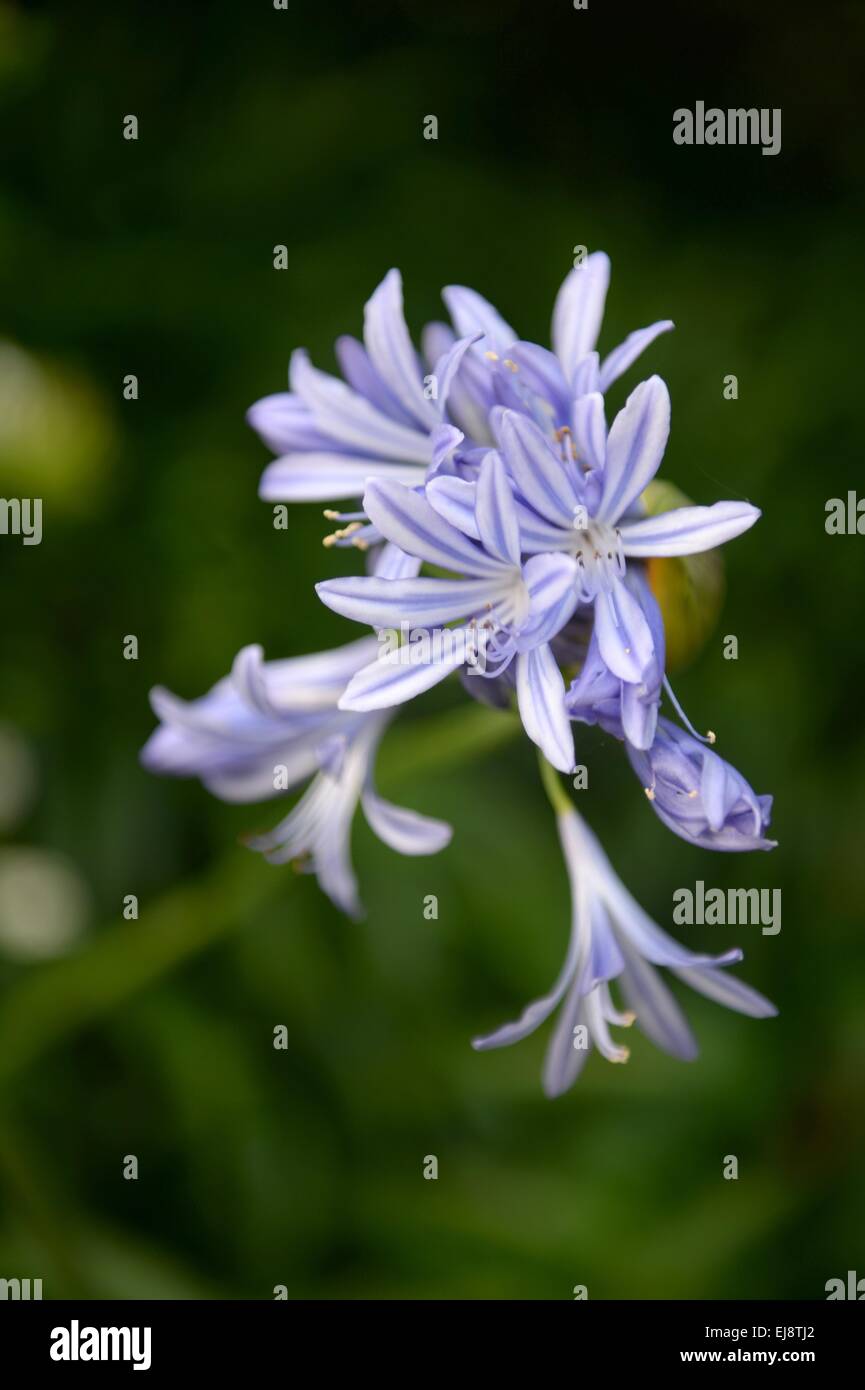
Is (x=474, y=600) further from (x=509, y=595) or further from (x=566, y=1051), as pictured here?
(x=566, y=1051)

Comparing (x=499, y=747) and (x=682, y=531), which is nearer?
(x=682, y=531)

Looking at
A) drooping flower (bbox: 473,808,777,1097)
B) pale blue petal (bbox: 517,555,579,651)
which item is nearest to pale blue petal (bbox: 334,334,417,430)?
pale blue petal (bbox: 517,555,579,651)

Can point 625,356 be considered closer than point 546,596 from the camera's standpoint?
No

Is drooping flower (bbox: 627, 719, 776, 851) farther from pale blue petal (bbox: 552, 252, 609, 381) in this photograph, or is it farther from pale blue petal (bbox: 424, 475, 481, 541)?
pale blue petal (bbox: 552, 252, 609, 381)

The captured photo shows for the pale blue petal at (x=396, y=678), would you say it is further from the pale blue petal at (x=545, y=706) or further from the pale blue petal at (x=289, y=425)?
the pale blue petal at (x=289, y=425)

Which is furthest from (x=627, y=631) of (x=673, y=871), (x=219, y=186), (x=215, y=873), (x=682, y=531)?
(x=219, y=186)

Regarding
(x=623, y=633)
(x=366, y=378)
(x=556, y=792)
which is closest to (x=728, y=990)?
(x=556, y=792)

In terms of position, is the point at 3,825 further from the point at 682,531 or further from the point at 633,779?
the point at 682,531
